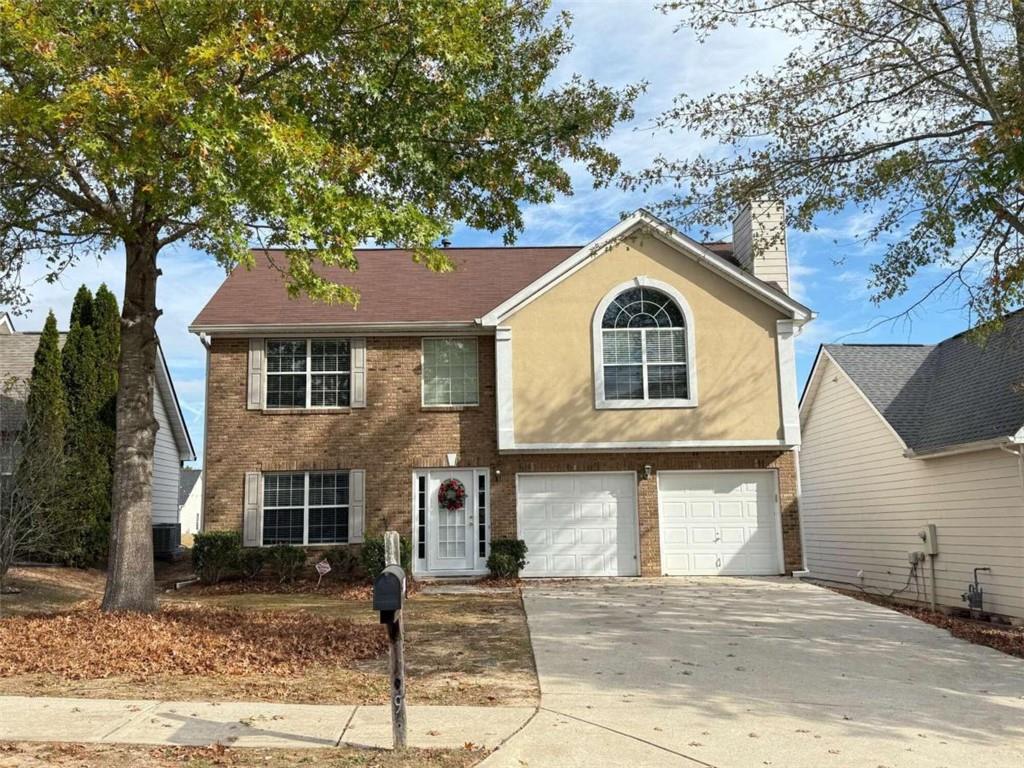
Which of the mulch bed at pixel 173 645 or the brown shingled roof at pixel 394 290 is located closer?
the mulch bed at pixel 173 645

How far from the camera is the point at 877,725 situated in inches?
258

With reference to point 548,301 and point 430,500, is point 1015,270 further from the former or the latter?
point 430,500

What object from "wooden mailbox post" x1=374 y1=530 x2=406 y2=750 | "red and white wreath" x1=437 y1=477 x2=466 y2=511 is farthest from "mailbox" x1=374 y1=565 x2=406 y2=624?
"red and white wreath" x1=437 y1=477 x2=466 y2=511

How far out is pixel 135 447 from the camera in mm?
10375

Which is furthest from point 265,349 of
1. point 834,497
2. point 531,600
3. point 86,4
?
point 834,497

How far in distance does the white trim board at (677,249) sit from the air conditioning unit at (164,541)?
11400 mm

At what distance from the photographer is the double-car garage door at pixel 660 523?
53.4 feet

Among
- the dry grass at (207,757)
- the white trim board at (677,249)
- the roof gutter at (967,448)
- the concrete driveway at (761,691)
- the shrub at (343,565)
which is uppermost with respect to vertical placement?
the white trim board at (677,249)

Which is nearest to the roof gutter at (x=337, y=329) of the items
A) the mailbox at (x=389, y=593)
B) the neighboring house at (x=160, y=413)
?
the neighboring house at (x=160, y=413)

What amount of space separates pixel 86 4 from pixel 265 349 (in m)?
8.63

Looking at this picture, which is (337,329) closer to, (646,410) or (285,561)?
(285,561)

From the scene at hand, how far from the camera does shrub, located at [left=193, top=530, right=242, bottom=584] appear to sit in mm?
15586

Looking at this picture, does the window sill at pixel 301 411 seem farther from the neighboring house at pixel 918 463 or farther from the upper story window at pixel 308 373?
the neighboring house at pixel 918 463

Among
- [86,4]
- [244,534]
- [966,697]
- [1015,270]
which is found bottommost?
[966,697]
